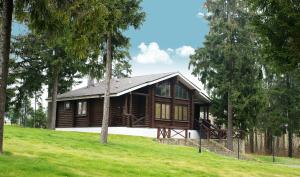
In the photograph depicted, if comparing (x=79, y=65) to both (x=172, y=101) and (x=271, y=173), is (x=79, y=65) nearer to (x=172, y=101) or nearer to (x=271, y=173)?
(x=172, y=101)

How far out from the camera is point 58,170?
45.4ft

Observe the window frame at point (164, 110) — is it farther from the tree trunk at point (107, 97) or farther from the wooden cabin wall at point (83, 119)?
the tree trunk at point (107, 97)

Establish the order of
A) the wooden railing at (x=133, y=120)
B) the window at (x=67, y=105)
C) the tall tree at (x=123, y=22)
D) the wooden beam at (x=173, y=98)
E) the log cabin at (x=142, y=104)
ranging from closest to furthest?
the tall tree at (x=123, y=22) < the wooden railing at (x=133, y=120) < the log cabin at (x=142, y=104) < the wooden beam at (x=173, y=98) < the window at (x=67, y=105)

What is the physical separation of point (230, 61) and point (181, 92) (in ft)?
20.4

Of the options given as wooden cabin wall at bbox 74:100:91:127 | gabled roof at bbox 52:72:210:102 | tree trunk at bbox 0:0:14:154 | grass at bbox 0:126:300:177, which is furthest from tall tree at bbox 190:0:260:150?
tree trunk at bbox 0:0:14:154

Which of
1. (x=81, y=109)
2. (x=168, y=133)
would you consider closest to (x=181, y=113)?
(x=168, y=133)

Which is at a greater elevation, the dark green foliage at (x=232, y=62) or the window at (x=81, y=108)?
the dark green foliage at (x=232, y=62)

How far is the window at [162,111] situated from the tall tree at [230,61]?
4422 millimetres

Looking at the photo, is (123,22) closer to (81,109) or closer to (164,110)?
(164,110)

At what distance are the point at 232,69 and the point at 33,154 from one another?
27.6 m

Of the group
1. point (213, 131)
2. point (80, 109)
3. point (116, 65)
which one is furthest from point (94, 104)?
point (116, 65)

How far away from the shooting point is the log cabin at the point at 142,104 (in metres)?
41.7

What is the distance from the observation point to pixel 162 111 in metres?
44.3

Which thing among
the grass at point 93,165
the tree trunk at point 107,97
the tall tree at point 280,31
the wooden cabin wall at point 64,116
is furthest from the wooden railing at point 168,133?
the tall tree at point 280,31
